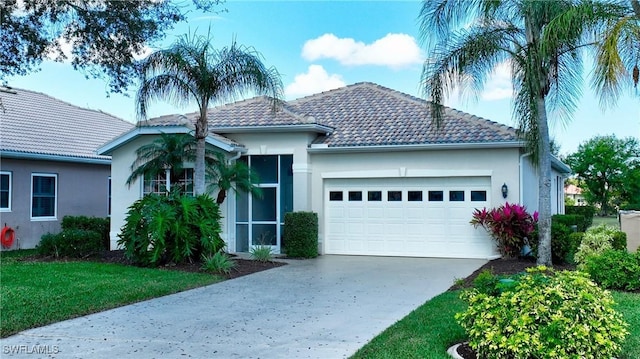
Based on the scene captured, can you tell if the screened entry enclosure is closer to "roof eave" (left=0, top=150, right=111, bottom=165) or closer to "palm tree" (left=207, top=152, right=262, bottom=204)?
"palm tree" (left=207, top=152, right=262, bottom=204)

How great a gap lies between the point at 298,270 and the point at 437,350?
293 inches

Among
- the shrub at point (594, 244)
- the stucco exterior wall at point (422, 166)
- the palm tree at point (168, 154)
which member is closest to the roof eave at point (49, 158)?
the palm tree at point (168, 154)

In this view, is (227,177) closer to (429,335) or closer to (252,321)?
(252,321)

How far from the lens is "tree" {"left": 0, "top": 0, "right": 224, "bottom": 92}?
34.1 feet

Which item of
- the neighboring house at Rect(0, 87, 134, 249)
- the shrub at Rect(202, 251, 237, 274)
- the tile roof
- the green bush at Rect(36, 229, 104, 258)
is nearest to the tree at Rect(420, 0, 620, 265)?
the tile roof

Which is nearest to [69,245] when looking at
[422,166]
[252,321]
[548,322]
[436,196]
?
[252,321]

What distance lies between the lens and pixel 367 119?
714 inches

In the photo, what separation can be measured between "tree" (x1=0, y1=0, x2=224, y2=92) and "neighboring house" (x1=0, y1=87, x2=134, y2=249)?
319 inches

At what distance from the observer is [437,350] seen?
633cm

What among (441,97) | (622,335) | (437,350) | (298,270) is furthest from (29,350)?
(441,97)

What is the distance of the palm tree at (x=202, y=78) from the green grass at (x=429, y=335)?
768 cm

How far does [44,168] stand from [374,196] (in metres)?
11.6

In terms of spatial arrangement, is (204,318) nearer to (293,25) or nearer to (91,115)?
(293,25)

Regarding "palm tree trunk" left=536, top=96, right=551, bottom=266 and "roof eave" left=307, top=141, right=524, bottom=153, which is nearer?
"palm tree trunk" left=536, top=96, right=551, bottom=266
